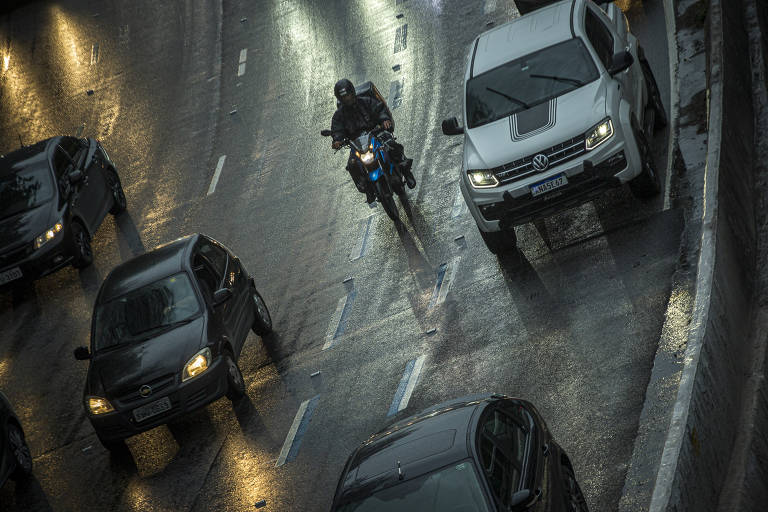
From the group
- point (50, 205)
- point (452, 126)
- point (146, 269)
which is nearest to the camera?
point (146, 269)

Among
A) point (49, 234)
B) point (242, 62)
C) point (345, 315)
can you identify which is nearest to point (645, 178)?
point (345, 315)

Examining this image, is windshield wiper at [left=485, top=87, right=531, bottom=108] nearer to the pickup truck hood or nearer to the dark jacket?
the pickup truck hood

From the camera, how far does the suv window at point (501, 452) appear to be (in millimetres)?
7285

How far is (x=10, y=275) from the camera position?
17156 millimetres

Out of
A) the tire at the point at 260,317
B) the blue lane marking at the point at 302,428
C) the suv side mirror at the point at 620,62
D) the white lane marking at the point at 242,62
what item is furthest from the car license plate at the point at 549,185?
the white lane marking at the point at 242,62

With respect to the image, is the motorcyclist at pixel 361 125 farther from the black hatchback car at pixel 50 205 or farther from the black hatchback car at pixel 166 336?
the black hatchback car at pixel 50 205

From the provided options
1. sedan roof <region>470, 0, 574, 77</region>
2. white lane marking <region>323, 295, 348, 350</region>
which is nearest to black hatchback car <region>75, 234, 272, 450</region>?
white lane marking <region>323, 295, 348, 350</region>

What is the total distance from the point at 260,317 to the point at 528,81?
4429 mm

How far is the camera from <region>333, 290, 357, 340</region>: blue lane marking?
13964 millimetres

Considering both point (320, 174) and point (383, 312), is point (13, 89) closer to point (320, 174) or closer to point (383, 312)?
point (320, 174)

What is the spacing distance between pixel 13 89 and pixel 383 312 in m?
17.9

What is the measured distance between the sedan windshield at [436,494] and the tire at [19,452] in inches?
259

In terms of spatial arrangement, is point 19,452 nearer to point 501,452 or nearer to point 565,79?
point 501,452

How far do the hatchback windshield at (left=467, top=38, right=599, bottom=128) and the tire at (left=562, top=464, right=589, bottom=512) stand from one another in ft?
19.4
